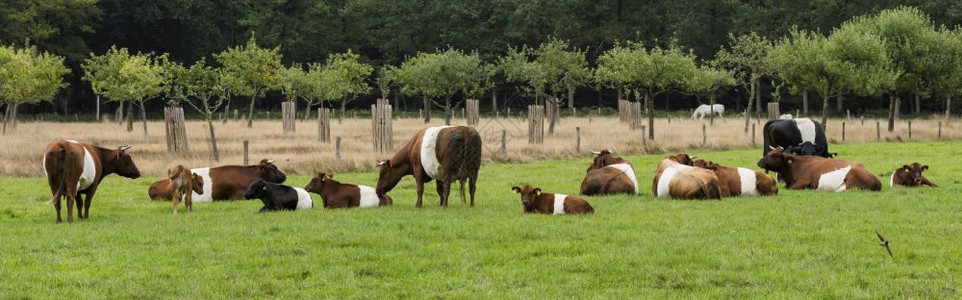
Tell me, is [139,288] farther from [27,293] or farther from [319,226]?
[319,226]

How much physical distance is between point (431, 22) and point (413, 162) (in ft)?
225

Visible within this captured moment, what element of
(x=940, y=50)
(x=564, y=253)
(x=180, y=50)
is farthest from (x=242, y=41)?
(x=564, y=253)

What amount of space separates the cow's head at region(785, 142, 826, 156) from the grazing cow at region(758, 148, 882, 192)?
1870mm

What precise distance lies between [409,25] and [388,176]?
6744 cm

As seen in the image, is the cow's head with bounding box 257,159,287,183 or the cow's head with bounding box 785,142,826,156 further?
the cow's head with bounding box 785,142,826,156

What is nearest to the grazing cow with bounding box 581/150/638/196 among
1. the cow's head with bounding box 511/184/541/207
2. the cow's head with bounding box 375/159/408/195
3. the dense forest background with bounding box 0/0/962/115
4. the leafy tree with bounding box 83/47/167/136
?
the cow's head with bounding box 511/184/541/207

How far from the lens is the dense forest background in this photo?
75.9m

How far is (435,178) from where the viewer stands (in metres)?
16.9

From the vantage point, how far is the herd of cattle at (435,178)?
1491 cm

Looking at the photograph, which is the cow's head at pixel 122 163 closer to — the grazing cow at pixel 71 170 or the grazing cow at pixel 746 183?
the grazing cow at pixel 71 170

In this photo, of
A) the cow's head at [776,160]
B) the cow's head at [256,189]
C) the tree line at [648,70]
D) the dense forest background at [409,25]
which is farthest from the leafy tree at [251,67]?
the cow's head at [776,160]

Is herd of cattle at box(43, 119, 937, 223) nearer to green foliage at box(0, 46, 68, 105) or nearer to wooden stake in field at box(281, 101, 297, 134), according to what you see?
wooden stake in field at box(281, 101, 297, 134)

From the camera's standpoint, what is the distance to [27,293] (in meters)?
9.12

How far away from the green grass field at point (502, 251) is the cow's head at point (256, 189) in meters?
0.34
